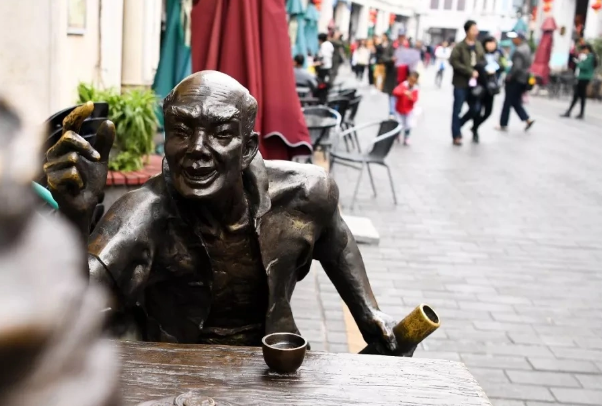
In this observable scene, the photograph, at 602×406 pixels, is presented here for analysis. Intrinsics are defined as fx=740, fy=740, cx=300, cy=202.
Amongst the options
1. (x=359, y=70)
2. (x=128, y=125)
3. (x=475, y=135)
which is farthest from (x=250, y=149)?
(x=359, y=70)

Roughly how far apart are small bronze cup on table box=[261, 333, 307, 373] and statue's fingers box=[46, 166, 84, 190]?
701 millimetres

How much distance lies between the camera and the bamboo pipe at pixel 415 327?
2.38 metres

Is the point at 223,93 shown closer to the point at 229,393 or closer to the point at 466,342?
the point at 229,393

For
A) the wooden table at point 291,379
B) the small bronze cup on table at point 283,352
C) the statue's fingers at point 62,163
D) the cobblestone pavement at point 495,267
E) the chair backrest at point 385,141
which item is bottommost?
the cobblestone pavement at point 495,267

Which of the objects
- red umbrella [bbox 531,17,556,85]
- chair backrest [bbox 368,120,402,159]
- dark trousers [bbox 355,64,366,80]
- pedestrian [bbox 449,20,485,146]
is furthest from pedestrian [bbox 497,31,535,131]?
dark trousers [bbox 355,64,366,80]

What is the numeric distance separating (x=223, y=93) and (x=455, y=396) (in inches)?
42.9

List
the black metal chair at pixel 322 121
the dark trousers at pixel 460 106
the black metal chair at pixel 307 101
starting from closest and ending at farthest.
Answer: the black metal chair at pixel 322 121, the black metal chair at pixel 307 101, the dark trousers at pixel 460 106

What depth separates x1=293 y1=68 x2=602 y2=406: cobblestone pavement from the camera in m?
4.55

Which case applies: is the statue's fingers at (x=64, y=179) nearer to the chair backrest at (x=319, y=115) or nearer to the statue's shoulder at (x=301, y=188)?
the statue's shoulder at (x=301, y=188)

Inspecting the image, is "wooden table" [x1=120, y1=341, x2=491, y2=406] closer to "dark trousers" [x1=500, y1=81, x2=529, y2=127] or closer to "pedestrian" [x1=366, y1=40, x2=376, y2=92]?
"dark trousers" [x1=500, y1=81, x2=529, y2=127]

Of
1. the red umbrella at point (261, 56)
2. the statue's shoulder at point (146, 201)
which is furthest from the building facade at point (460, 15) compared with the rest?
the statue's shoulder at point (146, 201)

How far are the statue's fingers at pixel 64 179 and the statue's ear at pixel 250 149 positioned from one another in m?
0.68

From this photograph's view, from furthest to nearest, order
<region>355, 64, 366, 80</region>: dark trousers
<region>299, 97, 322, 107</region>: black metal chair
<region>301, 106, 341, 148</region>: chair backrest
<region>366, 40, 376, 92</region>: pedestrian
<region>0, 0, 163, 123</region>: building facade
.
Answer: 1. <region>355, 64, 366, 80</region>: dark trousers
2. <region>366, 40, 376, 92</region>: pedestrian
3. <region>299, 97, 322, 107</region>: black metal chair
4. <region>301, 106, 341, 148</region>: chair backrest
5. <region>0, 0, 163, 123</region>: building facade

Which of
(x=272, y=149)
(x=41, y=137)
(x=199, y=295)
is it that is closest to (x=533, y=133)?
(x=272, y=149)
